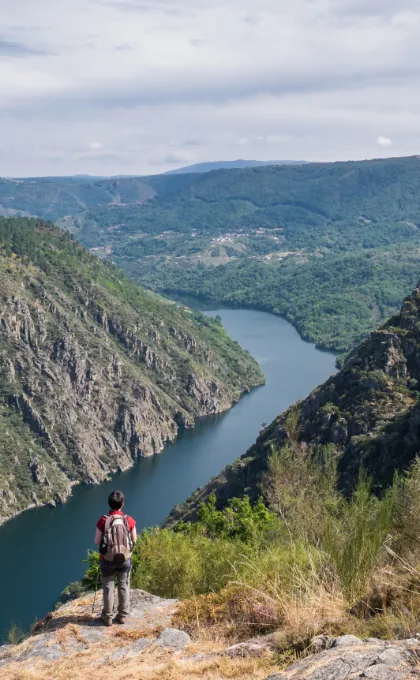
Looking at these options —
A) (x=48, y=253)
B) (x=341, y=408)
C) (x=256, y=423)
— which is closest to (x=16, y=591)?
(x=341, y=408)

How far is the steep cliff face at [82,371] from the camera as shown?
101 metres

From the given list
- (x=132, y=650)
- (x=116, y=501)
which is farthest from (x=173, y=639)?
(x=116, y=501)

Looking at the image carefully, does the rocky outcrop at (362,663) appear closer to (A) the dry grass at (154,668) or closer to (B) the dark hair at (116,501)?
(A) the dry grass at (154,668)

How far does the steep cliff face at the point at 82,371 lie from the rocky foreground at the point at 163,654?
80.8 metres

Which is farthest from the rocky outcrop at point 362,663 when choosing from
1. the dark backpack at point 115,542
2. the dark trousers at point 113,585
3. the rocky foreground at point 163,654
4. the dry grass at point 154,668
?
the dark trousers at point 113,585

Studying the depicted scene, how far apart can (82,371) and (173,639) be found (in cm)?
10731

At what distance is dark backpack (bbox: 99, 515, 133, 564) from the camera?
1137cm

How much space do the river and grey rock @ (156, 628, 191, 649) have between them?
45.3 meters

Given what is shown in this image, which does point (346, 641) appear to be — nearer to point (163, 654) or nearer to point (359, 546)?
point (359, 546)

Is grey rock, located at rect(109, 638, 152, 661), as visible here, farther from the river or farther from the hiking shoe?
the river

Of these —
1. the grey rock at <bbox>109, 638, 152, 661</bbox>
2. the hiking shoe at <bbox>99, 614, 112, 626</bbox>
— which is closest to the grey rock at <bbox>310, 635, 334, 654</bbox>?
the grey rock at <bbox>109, 638, 152, 661</bbox>

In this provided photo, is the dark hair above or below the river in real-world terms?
above

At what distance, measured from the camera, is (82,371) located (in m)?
116

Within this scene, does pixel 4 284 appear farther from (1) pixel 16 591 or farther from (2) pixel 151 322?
(1) pixel 16 591
